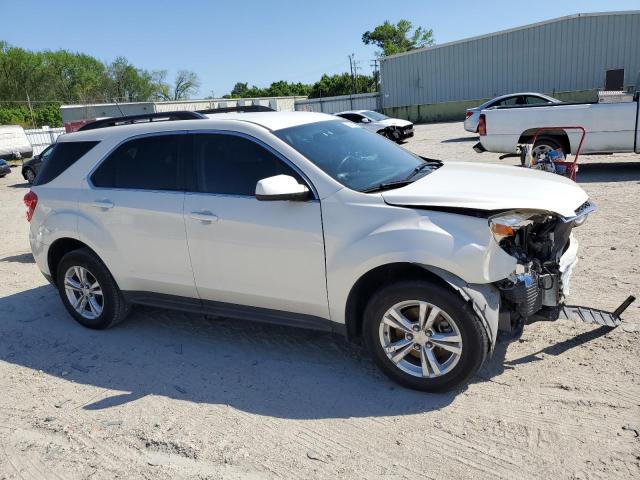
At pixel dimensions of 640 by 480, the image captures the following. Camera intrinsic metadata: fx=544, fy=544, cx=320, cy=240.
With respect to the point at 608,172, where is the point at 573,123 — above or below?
above

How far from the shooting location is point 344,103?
148ft

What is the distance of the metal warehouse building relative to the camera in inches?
1248

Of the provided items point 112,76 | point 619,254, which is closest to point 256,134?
point 619,254

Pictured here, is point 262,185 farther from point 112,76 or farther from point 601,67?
point 112,76

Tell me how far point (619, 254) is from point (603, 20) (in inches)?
1248

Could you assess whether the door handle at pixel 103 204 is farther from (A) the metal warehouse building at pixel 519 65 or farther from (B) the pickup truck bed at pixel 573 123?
(A) the metal warehouse building at pixel 519 65

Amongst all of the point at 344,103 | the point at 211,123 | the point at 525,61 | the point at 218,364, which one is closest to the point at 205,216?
the point at 211,123

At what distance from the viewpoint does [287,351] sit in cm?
440

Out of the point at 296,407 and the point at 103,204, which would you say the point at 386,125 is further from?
the point at 296,407

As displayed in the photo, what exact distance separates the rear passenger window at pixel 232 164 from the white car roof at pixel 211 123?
0.14 metres

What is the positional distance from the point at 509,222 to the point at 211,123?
2.39 metres

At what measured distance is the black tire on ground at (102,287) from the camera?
4922 millimetres

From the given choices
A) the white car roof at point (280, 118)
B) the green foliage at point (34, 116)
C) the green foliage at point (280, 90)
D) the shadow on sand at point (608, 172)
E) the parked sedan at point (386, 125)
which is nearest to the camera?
the white car roof at point (280, 118)

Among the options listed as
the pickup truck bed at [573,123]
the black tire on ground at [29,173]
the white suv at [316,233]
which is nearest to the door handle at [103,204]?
the white suv at [316,233]
